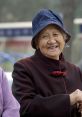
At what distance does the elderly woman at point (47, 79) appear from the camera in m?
3.49

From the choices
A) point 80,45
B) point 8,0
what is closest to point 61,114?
point 80,45

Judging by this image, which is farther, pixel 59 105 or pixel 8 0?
pixel 8 0

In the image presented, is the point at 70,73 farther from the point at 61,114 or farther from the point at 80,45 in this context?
the point at 80,45

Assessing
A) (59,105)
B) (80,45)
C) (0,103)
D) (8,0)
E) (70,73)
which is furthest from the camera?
(8,0)

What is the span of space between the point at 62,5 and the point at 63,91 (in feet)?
33.0

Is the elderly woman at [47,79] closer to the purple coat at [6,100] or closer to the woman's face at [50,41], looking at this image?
the woman's face at [50,41]

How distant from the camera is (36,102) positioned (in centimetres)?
349

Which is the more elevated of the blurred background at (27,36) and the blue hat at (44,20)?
the blue hat at (44,20)

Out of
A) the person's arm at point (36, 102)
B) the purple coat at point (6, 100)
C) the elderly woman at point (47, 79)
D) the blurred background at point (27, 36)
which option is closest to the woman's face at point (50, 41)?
the elderly woman at point (47, 79)

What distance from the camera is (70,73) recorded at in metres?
3.75

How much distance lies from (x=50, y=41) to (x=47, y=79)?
27cm

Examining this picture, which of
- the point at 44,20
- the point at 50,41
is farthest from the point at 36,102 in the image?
the point at 44,20

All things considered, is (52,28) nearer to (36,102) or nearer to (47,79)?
(47,79)

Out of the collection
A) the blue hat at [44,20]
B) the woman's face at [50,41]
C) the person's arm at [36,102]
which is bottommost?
the person's arm at [36,102]
